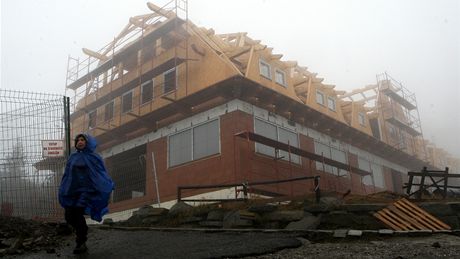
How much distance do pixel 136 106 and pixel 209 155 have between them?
5870 mm

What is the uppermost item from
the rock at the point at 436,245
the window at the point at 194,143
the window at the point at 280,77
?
the window at the point at 280,77

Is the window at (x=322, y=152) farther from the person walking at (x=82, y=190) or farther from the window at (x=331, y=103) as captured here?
the person walking at (x=82, y=190)

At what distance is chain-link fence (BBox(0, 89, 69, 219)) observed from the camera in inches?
388

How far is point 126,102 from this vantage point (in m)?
23.1

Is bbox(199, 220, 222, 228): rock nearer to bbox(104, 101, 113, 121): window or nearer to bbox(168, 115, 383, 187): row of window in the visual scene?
bbox(168, 115, 383, 187): row of window

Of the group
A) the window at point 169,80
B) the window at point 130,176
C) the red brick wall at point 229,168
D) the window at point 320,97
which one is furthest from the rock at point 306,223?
the window at point 320,97

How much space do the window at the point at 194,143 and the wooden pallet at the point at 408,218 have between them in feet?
31.2

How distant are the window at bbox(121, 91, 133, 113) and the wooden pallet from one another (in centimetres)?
1617

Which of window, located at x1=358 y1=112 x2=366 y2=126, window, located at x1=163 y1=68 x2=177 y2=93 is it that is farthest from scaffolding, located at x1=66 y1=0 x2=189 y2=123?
window, located at x1=358 y1=112 x2=366 y2=126

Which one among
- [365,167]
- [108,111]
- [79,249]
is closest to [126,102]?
[108,111]

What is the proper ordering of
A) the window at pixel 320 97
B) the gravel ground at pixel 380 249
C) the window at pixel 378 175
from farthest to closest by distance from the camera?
the window at pixel 378 175 → the window at pixel 320 97 → the gravel ground at pixel 380 249

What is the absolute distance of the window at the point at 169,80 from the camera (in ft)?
67.2

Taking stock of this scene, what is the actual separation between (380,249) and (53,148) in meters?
7.31

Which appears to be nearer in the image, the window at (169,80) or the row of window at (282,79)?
the row of window at (282,79)
